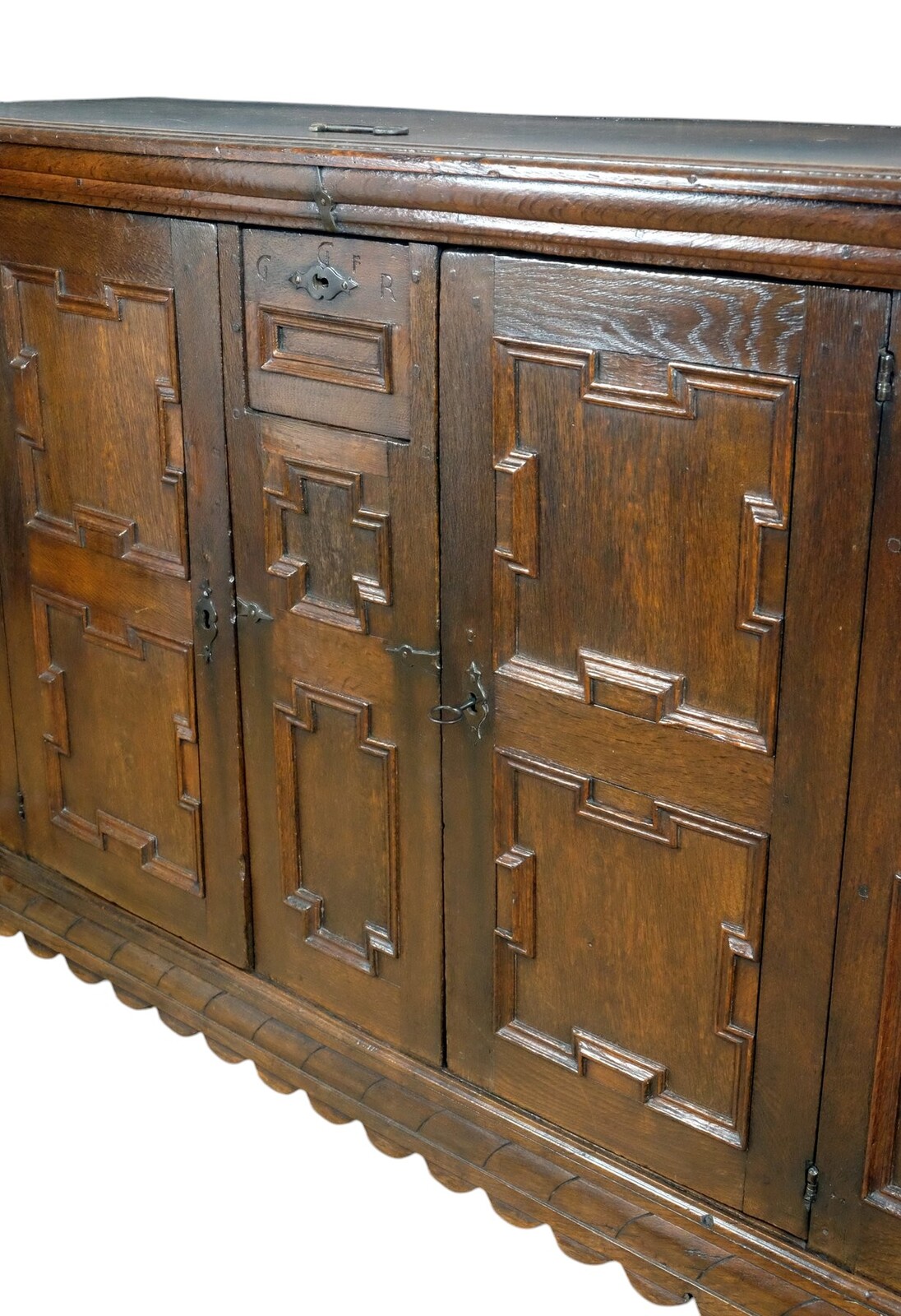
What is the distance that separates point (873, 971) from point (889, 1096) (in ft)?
0.66

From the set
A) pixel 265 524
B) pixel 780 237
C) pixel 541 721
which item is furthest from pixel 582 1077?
pixel 780 237

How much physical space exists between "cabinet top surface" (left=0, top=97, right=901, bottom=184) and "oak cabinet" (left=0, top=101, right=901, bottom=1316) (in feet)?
0.06

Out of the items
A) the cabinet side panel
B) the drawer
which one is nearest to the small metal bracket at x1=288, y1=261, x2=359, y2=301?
the drawer

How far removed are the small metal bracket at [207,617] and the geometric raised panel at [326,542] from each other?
0.19 meters

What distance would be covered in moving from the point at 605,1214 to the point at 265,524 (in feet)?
4.28

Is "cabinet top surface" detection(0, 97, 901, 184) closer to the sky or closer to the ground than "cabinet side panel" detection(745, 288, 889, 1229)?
closer to the sky

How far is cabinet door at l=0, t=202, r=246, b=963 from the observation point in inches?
123

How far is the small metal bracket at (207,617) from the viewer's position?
323 centimetres

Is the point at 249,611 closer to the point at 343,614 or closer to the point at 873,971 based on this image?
the point at 343,614

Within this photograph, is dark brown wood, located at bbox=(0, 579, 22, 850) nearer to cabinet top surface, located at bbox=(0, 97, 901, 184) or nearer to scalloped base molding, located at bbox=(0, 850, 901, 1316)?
scalloped base molding, located at bbox=(0, 850, 901, 1316)

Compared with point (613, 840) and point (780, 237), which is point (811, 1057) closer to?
point (613, 840)

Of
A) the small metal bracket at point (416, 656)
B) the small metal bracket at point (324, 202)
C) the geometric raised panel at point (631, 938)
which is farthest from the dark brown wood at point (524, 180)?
the geometric raised panel at point (631, 938)

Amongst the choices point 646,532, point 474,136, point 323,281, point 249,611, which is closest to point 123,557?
point 249,611

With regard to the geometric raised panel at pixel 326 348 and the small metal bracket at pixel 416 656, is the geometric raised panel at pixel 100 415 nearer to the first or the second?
the geometric raised panel at pixel 326 348
